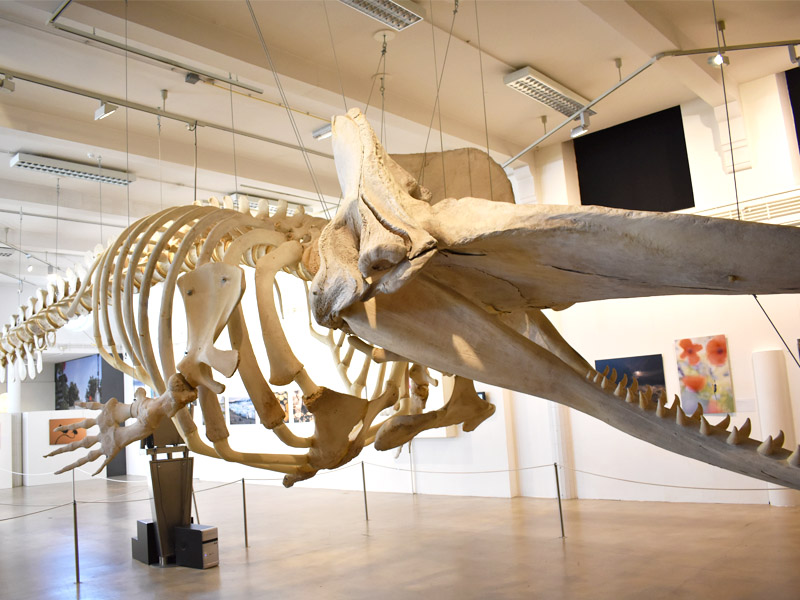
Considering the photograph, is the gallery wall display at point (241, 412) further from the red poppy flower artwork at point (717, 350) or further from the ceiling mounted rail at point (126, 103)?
the red poppy flower artwork at point (717, 350)

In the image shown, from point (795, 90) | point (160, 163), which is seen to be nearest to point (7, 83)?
point (160, 163)

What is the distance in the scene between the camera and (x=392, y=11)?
6.67 m

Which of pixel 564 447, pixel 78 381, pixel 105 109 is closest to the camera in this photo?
pixel 105 109

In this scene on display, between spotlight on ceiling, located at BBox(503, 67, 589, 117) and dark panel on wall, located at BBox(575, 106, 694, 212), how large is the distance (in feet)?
3.99

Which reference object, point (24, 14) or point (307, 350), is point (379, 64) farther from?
point (307, 350)

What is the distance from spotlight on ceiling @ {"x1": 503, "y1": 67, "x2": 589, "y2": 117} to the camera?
27.6ft

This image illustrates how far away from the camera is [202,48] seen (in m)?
→ 7.04

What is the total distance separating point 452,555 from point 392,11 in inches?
210

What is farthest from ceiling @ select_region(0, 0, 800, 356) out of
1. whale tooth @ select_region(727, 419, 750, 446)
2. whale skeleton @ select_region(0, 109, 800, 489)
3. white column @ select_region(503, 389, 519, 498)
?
whale tooth @ select_region(727, 419, 750, 446)

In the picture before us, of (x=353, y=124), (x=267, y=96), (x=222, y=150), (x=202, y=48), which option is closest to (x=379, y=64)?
(x=267, y=96)

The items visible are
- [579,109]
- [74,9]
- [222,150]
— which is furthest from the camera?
[222,150]

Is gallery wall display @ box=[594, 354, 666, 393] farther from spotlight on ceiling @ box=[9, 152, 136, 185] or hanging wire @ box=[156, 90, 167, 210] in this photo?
spotlight on ceiling @ box=[9, 152, 136, 185]

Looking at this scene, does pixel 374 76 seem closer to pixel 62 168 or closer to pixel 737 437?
pixel 62 168

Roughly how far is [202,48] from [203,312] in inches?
153
